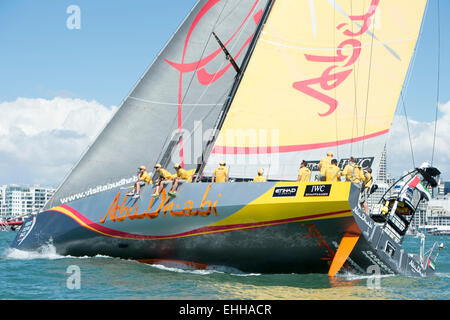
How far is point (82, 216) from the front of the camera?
1420 centimetres

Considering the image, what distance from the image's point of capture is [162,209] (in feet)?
40.7

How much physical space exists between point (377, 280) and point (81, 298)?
525 centimetres

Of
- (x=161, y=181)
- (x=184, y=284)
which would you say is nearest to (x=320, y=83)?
(x=161, y=181)

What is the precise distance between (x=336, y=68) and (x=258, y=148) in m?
2.53

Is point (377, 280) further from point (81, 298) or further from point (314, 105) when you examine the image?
point (81, 298)

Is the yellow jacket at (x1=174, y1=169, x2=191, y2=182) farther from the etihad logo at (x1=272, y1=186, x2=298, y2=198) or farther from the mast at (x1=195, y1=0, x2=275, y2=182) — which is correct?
the etihad logo at (x1=272, y1=186, x2=298, y2=198)

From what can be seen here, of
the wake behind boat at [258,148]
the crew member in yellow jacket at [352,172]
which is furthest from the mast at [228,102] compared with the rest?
the crew member in yellow jacket at [352,172]

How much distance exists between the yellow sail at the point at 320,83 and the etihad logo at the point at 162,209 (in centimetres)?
183

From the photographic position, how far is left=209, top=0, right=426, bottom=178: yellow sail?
1340 cm

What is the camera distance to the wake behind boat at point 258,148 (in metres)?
11.0

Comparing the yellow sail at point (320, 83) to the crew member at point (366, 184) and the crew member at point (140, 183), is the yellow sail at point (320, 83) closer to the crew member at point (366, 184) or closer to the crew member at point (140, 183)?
the crew member at point (366, 184)
